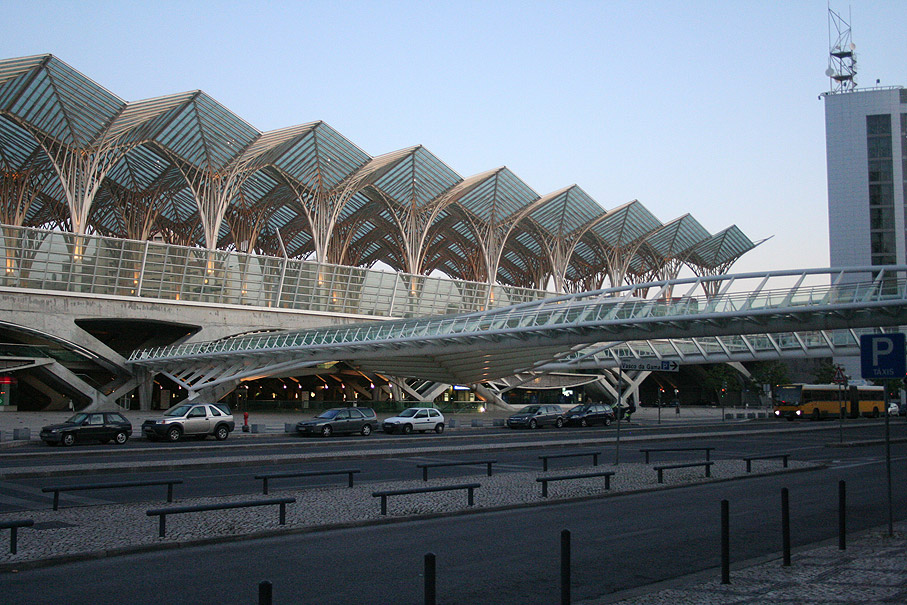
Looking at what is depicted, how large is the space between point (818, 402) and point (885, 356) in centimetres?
5537

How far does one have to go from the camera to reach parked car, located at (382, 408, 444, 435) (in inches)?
1619

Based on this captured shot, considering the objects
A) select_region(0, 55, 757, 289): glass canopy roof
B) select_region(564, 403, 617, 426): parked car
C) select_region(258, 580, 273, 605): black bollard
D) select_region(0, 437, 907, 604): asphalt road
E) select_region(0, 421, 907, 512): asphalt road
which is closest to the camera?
select_region(258, 580, 273, 605): black bollard

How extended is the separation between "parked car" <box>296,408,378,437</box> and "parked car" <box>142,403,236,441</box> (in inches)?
167

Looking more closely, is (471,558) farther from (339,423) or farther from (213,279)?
(213,279)

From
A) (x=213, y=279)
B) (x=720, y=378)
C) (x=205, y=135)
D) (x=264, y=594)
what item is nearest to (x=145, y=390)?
(x=213, y=279)

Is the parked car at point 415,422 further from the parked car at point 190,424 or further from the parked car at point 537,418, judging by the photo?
the parked car at point 190,424

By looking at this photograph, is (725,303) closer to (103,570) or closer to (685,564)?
(685,564)

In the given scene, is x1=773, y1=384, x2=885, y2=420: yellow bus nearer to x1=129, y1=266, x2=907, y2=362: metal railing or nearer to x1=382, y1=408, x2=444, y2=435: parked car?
x1=129, y1=266, x2=907, y2=362: metal railing

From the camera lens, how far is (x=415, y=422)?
41.5 m

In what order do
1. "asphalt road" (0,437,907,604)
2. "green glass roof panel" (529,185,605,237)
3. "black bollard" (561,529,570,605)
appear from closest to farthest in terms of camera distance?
"black bollard" (561,529,570,605) < "asphalt road" (0,437,907,604) < "green glass roof panel" (529,185,605,237)

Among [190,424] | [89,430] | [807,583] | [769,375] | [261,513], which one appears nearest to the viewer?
[807,583]

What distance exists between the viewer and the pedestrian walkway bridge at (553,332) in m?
36.6

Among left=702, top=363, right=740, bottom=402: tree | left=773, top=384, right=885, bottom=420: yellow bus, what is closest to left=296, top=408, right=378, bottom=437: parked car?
left=773, top=384, right=885, bottom=420: yellow bus

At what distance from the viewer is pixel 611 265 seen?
3999 inches
